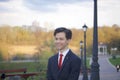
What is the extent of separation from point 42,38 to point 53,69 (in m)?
23.6

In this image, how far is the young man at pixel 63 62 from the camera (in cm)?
329

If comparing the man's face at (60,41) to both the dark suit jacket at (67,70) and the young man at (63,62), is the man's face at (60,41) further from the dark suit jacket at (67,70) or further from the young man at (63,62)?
the dark suit jacket at (67,70)

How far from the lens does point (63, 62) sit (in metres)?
3.35

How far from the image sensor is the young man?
329cm

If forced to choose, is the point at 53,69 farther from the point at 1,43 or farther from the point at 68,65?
the point at 1,43

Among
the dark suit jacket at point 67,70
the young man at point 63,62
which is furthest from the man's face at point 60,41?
the dark suit jacket at point 67,70

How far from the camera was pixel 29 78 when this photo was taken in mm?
17094

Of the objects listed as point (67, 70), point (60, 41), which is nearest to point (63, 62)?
point (67, 70)

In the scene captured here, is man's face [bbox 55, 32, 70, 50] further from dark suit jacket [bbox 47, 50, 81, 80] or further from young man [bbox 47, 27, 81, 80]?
dark suit jacket [bbox 47, 50, 81, 80]

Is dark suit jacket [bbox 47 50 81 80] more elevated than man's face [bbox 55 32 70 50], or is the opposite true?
man's face [bbox 55 32 70 50]

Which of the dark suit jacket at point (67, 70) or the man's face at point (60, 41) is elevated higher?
the man's face at point (60, 41)

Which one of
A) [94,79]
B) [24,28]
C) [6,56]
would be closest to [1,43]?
[6,56]

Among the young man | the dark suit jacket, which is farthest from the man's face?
the dark suit jacket

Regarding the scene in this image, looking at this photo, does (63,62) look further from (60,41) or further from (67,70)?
(60,41)
